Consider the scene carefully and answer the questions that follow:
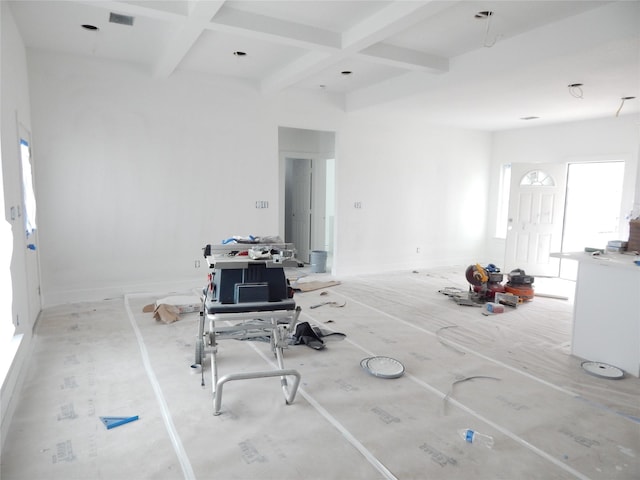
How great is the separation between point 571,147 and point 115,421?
8168mm

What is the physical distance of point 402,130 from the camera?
25.7 ft

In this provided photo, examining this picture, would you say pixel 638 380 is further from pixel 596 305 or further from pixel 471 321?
pixel 471 321

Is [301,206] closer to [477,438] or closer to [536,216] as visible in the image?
[536,216]

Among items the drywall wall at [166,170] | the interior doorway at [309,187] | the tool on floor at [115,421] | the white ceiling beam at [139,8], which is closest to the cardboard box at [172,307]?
the drywall wall at [166,170]

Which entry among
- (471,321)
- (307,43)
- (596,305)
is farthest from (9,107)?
(596,305)

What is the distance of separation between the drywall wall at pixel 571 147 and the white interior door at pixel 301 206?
4.03 meters

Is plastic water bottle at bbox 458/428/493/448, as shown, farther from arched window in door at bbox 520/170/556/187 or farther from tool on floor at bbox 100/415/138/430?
arched window in door at bbox 520/170/556/187

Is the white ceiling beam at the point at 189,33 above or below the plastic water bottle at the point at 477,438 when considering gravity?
above

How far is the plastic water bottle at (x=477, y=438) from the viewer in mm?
2472

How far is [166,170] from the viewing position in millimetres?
5863

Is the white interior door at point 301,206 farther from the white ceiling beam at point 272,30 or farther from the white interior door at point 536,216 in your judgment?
the white ceiling beam at point 272,30

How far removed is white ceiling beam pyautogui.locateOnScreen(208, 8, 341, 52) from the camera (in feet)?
12.3

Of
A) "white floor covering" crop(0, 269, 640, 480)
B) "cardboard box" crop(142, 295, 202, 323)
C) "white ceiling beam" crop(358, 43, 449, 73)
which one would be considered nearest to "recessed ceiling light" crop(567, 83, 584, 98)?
"white ceiling beam" crop(358, 43, 449, 73)

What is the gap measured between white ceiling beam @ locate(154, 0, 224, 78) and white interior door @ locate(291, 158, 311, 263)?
396cm
